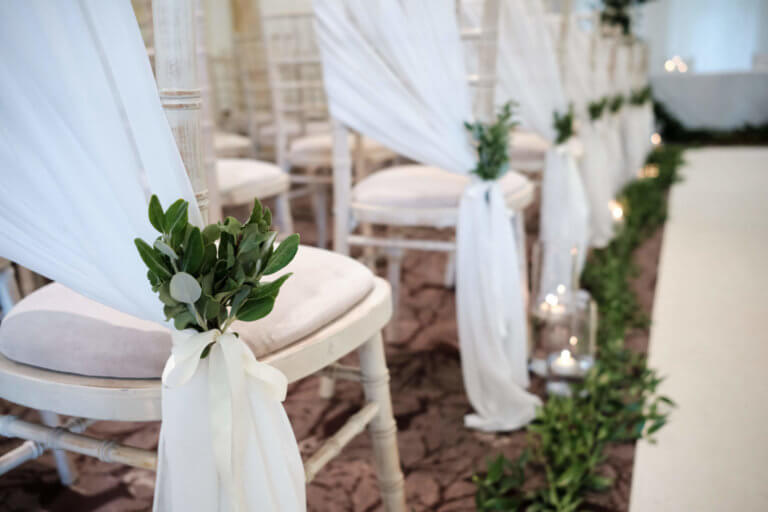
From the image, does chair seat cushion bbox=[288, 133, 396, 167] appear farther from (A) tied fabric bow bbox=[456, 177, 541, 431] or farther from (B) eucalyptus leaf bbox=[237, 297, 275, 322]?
(B) eucalyptus leaf bbox=[237, 297, 275, 322]

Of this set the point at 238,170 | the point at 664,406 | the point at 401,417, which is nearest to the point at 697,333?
the point at 664,406

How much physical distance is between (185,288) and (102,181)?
5.9 inches

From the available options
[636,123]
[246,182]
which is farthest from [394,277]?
[636,123]

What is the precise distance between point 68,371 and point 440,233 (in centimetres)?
235

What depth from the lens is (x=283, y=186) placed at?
187 cm

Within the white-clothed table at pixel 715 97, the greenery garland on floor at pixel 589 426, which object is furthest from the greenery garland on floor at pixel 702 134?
the greenery garland on floor at pixel 589 426

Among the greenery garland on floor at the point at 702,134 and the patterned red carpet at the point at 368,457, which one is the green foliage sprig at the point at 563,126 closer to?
the patterned red carpet at the point at 368,457

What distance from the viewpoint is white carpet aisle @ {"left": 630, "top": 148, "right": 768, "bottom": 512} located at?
3.89ft

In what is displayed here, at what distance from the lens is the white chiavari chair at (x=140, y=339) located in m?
0.65

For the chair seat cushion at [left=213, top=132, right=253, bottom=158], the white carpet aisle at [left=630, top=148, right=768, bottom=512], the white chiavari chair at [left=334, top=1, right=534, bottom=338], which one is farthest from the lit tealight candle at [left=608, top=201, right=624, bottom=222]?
the chair seat cushion at [left=213, top=132, right=253, bottom=158]

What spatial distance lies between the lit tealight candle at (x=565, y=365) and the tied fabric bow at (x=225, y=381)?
1.02m

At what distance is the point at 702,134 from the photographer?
6.47 metres

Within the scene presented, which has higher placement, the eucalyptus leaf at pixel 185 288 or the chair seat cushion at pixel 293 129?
the eucalyptus leaf at pixel 185 288

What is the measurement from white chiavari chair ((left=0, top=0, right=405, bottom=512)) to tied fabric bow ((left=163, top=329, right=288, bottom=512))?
0.32ft
